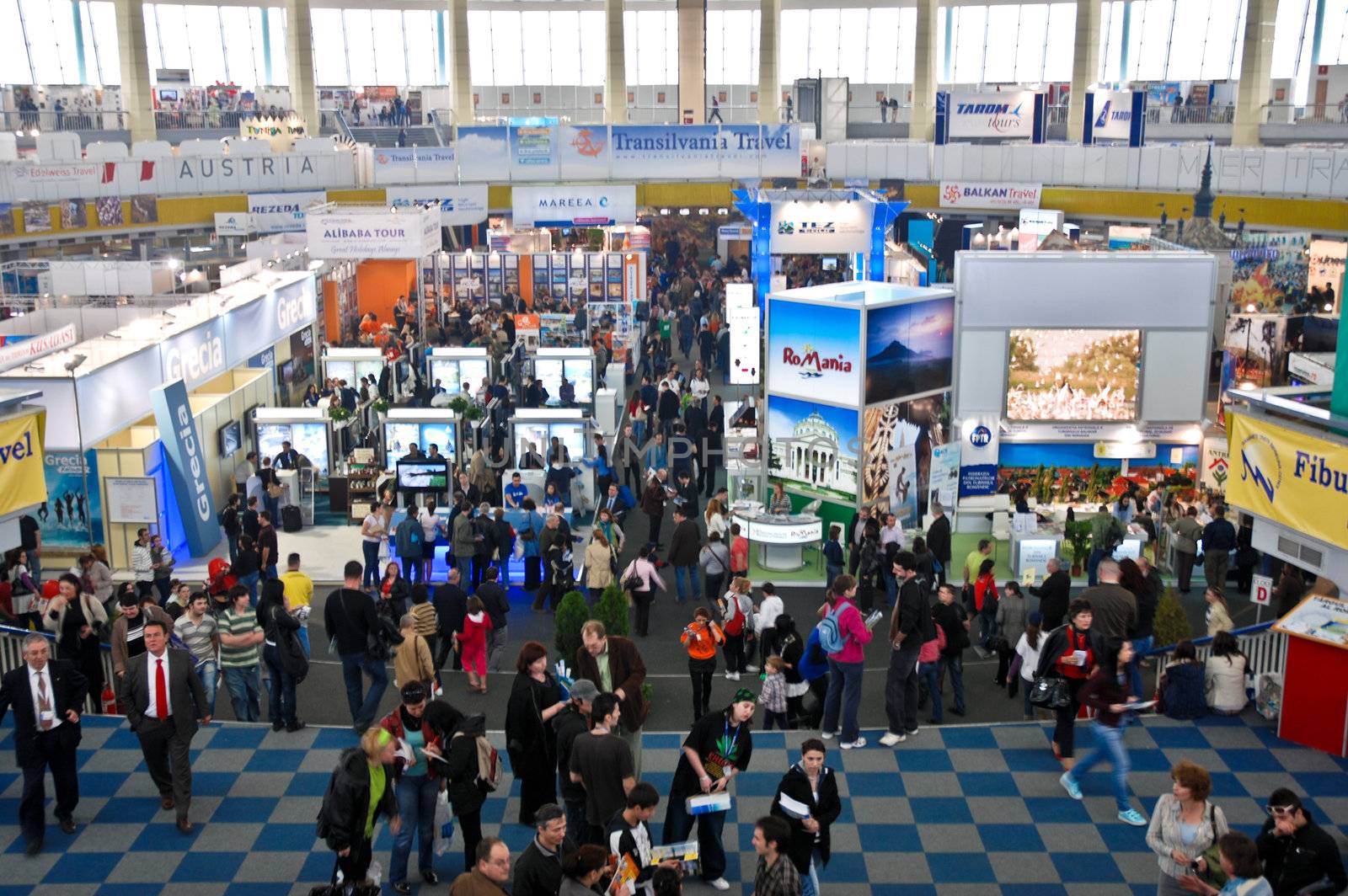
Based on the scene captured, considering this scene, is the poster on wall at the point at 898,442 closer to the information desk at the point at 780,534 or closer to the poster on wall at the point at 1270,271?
the information desk at the point at 780,534

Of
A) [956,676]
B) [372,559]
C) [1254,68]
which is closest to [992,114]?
[1254,68]

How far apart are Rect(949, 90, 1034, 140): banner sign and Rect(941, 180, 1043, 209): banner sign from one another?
2.01m

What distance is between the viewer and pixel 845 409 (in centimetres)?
1577

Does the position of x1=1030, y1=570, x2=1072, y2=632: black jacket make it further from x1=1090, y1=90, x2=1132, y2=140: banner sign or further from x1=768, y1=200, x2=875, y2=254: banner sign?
x1=1090, y1=90, x2=1132, y2=140: banner sign

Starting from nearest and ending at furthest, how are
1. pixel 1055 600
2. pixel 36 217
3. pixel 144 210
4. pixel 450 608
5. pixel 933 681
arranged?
1. pixel 933 681
2. pixel 1055 600
3. pixel 450 608
4. pixel 36 217
5. pixel 144 210

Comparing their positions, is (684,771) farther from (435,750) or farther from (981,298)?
(981,298)

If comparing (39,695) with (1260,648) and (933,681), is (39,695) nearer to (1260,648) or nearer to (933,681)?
(933,681)

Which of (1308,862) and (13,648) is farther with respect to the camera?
(13,648)

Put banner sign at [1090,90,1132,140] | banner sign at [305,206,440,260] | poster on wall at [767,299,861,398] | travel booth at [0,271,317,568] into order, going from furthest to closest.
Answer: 1. banner sign at [1090,90,1132,140]
2. banner sign at [305,206,440,260]
3. poster on wall at [767,299,861,398]
4. travel booth at [0,271,317,568]

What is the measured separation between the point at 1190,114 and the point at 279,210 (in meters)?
31.8

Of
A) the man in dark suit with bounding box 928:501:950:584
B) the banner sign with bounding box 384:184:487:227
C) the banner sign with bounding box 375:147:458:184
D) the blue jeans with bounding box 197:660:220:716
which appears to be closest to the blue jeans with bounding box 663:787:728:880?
the blue jeans with bounding box 197:660:220:716

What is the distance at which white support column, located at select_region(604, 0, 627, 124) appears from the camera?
146 feet

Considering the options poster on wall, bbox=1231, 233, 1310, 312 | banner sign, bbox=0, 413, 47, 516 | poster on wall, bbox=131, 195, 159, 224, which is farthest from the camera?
poster on wall, bbox=131, 195, 159, 224

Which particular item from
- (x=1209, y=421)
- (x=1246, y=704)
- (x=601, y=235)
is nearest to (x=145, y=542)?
(x=1246, y=704)
